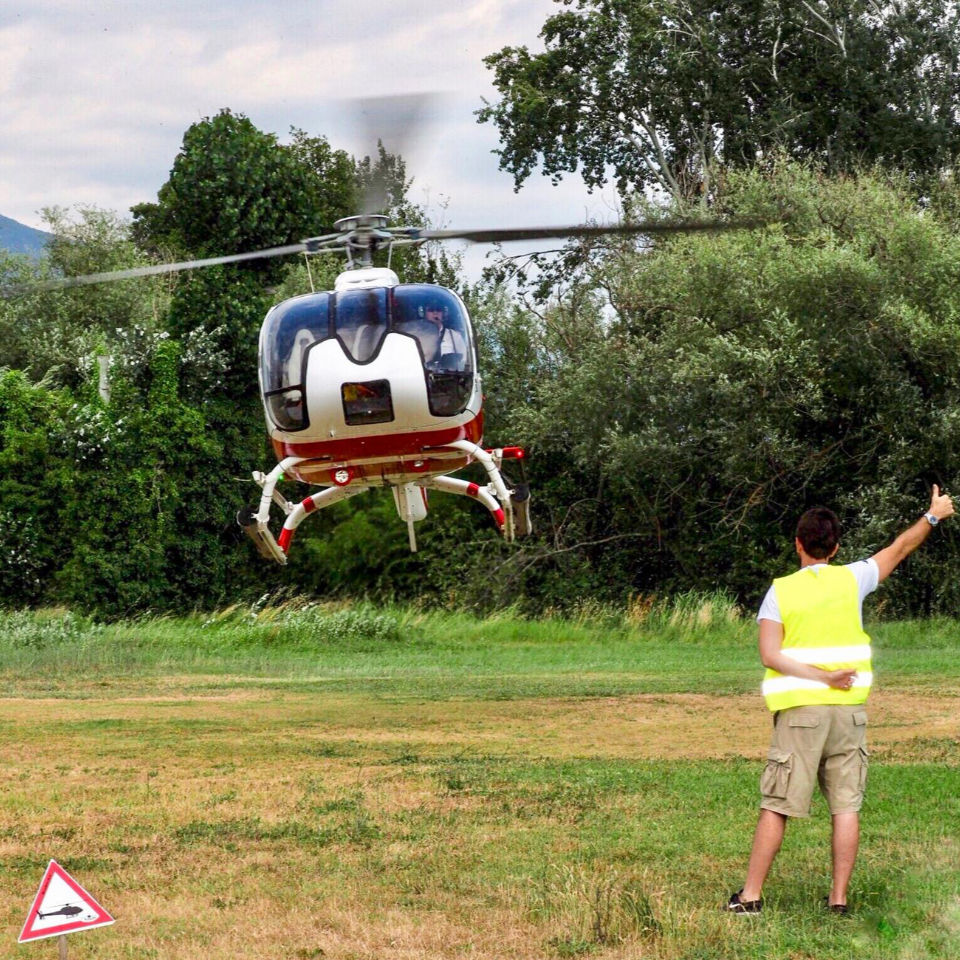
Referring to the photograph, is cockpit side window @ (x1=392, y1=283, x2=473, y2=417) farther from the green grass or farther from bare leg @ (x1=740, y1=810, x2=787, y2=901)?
bare leg @ (x1=740, y1=810, x2=787, y2=901)

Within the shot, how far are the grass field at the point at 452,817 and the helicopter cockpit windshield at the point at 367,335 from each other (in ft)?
9.07

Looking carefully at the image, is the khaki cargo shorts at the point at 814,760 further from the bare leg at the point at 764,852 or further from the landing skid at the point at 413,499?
the landing skid at the point at 413,499

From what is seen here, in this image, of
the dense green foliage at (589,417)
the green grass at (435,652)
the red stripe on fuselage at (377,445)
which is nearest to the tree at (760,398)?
the dense green foliage at (589,417)

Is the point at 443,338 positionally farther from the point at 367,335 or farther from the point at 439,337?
the point at 367,335

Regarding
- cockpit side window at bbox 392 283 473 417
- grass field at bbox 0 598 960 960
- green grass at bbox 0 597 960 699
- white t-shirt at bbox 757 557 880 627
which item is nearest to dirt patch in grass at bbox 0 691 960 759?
grass field at bbox 0 598 960 960

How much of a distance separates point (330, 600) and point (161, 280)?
11667mm

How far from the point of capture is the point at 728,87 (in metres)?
36.5

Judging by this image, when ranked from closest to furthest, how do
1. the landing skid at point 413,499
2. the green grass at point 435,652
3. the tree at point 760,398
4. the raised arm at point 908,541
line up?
the raised arm at point 908,541 < the landing skid at point 413,499 < the green grass at point 435,652 < the tree at point 760,398

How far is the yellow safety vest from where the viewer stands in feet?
19.1

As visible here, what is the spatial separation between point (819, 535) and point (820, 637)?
423 mm

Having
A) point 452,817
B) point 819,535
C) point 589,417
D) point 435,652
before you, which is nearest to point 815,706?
point 819,535

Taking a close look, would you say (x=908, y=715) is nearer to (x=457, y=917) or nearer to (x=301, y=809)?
(x=301, y=809)

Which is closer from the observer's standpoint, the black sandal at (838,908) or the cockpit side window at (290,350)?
the black sandal at (838,908)

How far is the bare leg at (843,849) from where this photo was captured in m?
5.71
